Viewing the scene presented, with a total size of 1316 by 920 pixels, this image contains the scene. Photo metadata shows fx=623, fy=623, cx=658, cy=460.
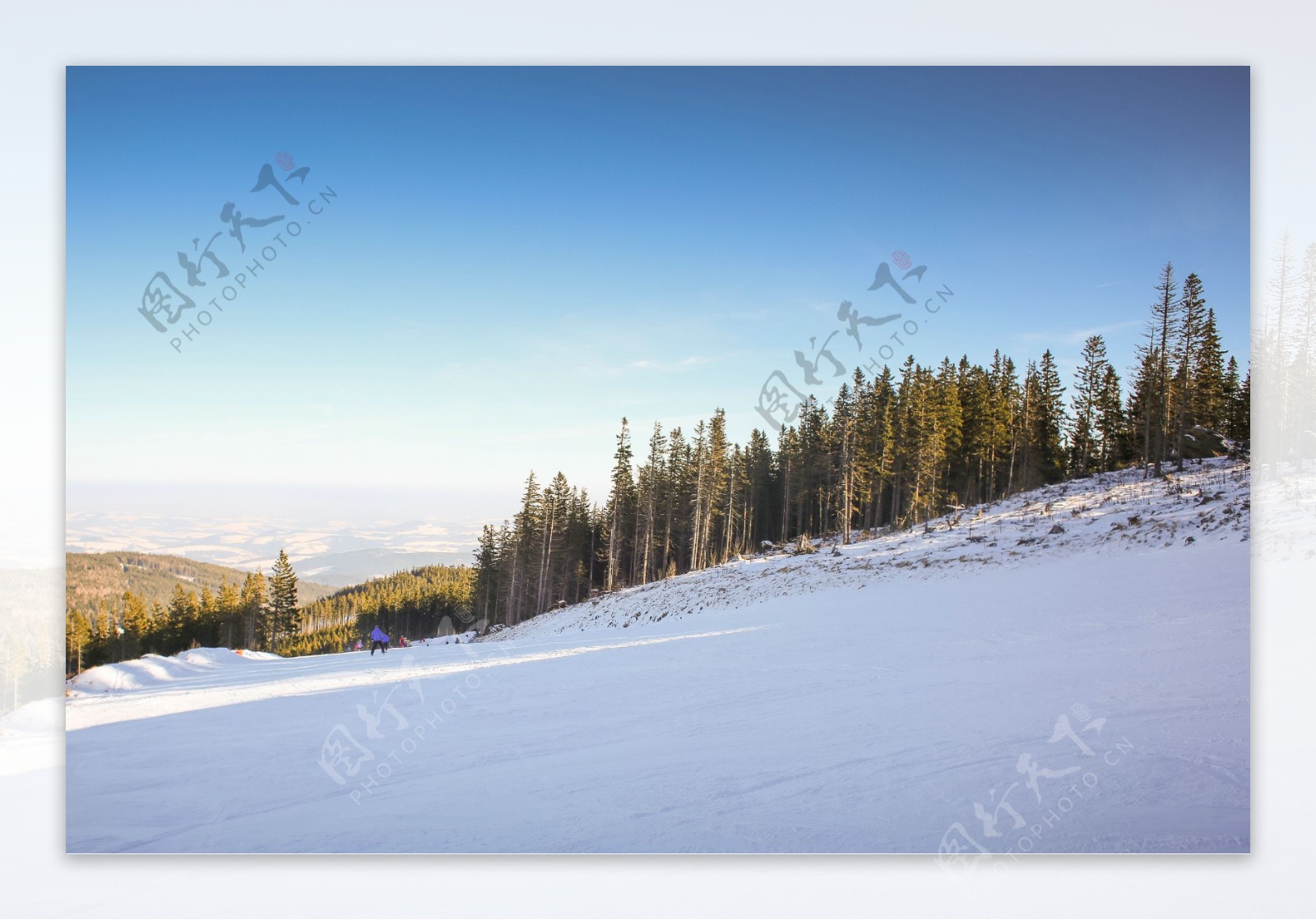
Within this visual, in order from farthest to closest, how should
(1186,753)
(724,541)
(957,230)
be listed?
1. (724,541)
2. (957,230)
3. (1186,753)

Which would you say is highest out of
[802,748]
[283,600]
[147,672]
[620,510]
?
[620,510]

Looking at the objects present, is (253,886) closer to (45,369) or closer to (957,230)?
(45,369)

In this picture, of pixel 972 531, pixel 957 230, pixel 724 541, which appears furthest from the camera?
pixel 724 541

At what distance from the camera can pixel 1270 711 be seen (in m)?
4.72

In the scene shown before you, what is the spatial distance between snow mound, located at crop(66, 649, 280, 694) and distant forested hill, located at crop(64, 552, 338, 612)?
0.55 metres

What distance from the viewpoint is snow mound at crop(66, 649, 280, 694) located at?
496 cm

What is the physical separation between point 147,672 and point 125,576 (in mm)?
970

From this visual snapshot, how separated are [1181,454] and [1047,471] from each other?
4313 millimetres

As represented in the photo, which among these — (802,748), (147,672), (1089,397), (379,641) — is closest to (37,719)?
(147,672)

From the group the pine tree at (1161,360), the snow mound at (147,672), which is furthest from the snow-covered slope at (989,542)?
the snow mound at (147,672)

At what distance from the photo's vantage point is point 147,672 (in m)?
5.42

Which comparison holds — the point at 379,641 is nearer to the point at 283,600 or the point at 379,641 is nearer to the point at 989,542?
the point at 283,600

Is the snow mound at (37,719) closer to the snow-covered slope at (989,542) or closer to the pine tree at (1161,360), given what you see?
the snow-covered slope at (989,542)

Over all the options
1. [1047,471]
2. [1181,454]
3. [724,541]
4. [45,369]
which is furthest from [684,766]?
[724,541]
